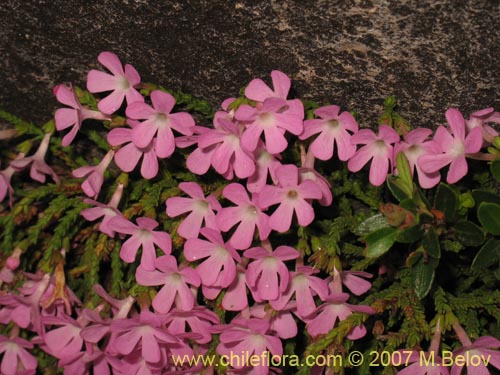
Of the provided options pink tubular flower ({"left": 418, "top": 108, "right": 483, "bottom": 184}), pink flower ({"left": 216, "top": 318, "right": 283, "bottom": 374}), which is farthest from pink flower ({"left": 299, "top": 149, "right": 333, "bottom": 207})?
pink flower ({"left": 216, "top": 318, "right": 283, "bottom": 374})

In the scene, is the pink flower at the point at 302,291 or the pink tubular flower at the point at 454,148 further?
the pink flower at the point at 302,291

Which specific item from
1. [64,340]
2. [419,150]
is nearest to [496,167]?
[419,150]

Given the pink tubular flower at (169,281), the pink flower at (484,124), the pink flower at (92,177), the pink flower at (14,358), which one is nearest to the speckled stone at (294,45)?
the pink flower at (484,124)

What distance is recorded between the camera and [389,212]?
1.48 metres

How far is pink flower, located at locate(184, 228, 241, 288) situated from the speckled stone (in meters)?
0.50

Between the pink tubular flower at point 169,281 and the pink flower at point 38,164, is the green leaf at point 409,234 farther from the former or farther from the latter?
the pink flower at point 38,164

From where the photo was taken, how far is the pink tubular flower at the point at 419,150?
5.24ft

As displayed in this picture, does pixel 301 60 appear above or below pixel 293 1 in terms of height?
below

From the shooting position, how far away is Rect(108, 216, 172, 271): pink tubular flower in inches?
66.5

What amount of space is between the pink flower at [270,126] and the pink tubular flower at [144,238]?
329mm

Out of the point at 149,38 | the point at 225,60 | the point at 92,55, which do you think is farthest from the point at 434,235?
the point at 92,55

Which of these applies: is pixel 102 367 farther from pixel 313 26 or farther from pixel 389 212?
pixel 313 26

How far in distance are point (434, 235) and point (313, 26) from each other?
61cm

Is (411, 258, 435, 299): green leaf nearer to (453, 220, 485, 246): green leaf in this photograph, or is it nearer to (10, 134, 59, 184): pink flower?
(453, 220, 485, 246): green leaf
